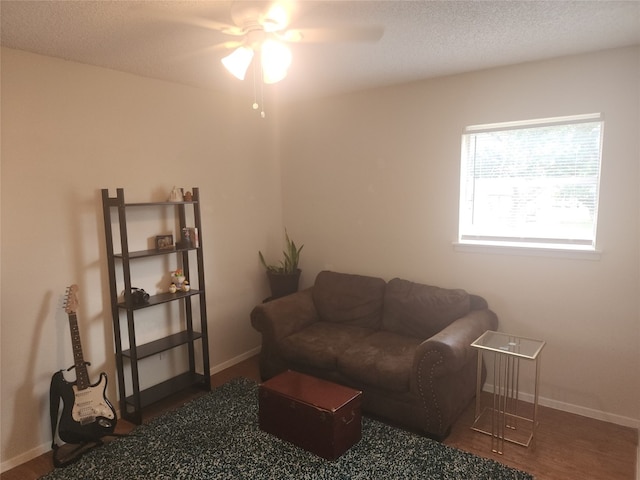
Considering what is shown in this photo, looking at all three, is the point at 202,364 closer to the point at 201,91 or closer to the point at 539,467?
the point at 201,91

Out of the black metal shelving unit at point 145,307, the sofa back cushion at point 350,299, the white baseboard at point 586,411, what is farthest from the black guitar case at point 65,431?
the white baseboard at point 586,411

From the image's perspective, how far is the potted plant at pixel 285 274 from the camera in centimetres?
401

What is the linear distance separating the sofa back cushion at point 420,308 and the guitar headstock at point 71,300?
227cm

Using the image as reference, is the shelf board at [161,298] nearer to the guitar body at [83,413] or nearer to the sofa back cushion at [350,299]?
the guitar body at [83,413]

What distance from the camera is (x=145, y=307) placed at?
9.89 ft

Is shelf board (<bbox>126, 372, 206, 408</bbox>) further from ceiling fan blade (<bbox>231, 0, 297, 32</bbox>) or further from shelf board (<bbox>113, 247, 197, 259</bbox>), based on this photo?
ceiling fan blade (<bbox>231, 0, 297, 32</bbox>)

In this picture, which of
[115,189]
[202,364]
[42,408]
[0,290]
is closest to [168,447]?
[42,408]

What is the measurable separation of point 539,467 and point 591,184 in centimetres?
185

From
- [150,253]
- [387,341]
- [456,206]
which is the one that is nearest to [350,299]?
[387,341]

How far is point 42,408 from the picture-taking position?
2682mm

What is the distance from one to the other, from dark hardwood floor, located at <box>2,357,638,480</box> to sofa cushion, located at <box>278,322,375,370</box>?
927 mm

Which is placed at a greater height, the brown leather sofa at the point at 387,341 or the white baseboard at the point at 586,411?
the brown leather sofa at the point at 387,341

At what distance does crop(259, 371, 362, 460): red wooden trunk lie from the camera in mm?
2465

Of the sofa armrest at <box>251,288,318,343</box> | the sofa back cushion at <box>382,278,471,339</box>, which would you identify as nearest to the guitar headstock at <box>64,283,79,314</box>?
the sofa armrest at <box>251,288,318,343</box>
